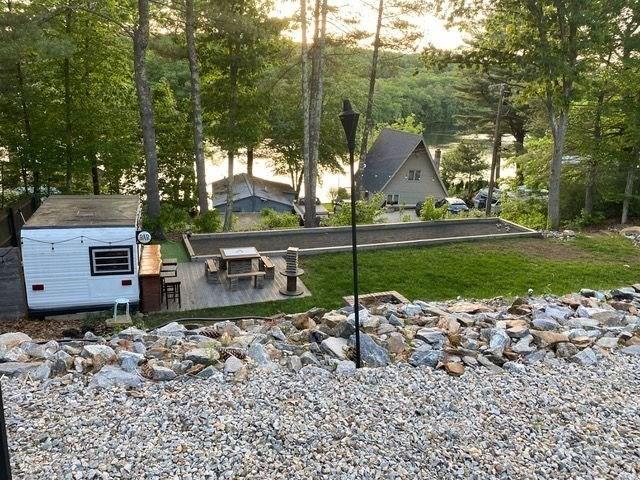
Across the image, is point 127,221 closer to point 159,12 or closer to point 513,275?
point 513,275

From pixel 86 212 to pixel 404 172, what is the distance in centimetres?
2068

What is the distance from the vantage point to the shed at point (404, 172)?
1061 inches

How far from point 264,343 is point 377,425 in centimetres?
201

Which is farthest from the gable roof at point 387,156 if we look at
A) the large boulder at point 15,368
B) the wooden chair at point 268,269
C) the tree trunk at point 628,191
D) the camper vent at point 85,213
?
the large boulder at point 15,368

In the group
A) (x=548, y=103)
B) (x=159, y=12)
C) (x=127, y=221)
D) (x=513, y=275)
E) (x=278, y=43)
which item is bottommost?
(x=513, y=275)

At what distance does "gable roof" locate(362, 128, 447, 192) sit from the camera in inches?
1057

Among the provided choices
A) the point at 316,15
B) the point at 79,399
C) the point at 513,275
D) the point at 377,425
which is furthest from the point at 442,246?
the point at 79,399

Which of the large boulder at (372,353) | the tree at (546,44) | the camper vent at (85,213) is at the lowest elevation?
the large boulder at (372,353)

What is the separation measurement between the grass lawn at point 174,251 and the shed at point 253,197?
1140cm

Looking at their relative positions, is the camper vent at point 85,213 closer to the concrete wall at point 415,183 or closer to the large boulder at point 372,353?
the large boulder at point 372,353

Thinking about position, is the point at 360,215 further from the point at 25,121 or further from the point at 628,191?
the point at 25,121

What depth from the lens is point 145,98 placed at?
12.6m

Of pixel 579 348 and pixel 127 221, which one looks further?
pixel 127 221

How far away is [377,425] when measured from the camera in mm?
4062
